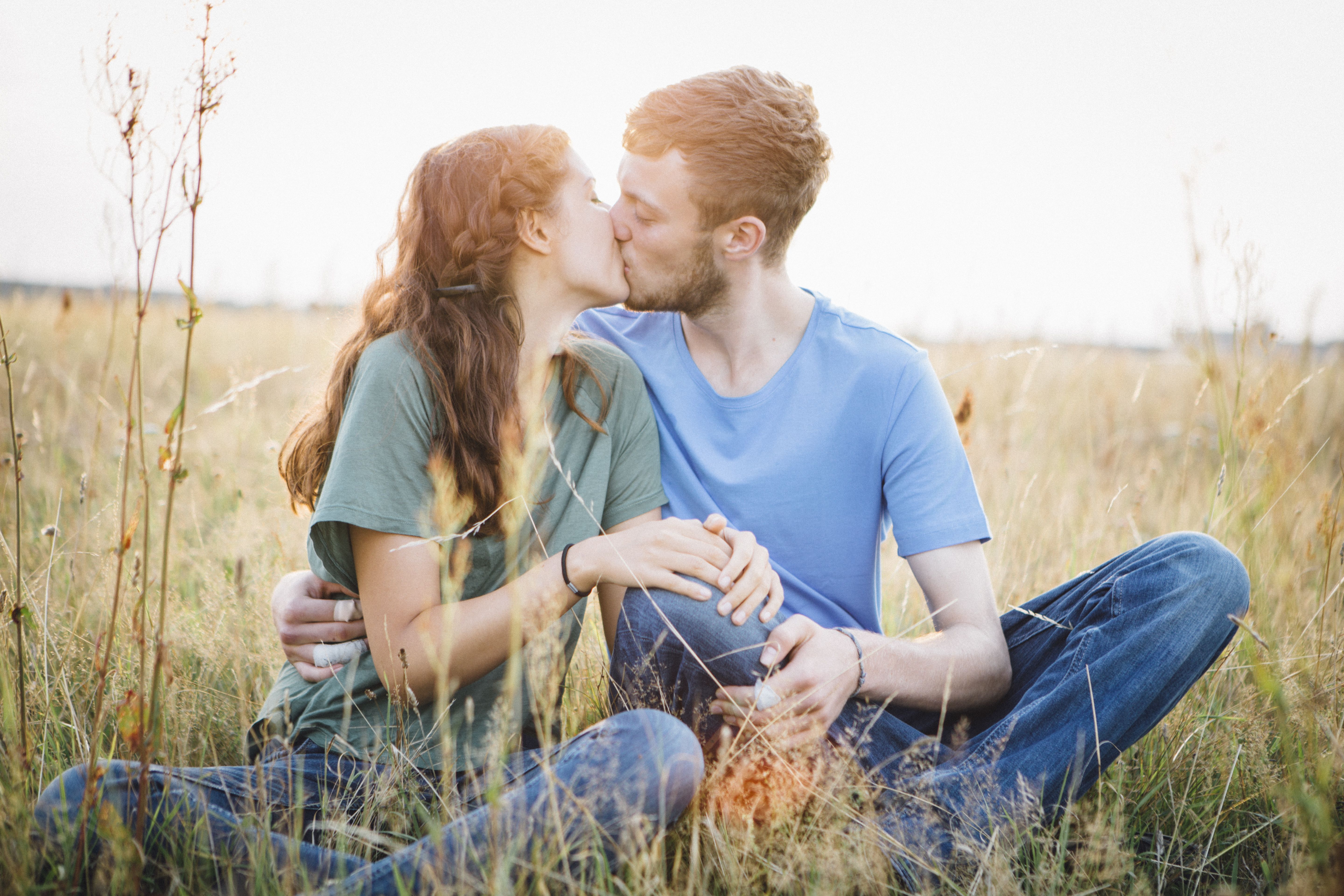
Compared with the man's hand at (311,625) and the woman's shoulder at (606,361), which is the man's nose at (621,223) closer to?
the woman's shoulder at (606,361)

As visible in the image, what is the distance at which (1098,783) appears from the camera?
1816 millimetres

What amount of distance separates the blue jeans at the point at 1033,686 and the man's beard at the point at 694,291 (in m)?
1.01

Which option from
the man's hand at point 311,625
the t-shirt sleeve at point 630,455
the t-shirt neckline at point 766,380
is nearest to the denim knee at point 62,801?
the man's hand at point 311,625

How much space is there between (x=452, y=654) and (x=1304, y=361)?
2.23 m

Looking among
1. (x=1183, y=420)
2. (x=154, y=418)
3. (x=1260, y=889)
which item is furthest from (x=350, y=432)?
(x=1183, y=420)

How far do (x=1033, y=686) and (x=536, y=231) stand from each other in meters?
1.61

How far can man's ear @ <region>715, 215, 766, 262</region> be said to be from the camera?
2363 millimetres

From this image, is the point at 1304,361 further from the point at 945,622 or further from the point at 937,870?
the point at 937,870

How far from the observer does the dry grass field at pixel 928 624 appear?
56.2 inches

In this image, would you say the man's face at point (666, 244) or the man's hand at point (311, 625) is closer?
the man's hand at point (311, 625)

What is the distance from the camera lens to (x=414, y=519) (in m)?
1.65

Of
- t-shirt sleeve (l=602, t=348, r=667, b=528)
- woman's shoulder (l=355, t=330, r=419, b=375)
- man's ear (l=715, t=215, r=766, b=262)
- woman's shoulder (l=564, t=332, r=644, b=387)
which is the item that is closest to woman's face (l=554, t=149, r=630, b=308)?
woman's shoulder (l=564, t=332, r=644, b=387)

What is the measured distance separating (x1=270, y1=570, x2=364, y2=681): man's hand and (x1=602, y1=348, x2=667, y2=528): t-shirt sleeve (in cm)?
65

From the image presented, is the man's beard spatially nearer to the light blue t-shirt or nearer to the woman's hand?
the light blue t-shirt
